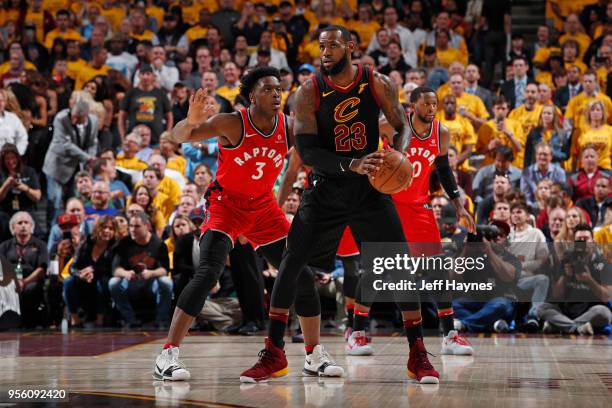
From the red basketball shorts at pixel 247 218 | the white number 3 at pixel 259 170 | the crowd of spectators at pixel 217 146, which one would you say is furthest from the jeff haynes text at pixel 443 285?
the white number 3 at pixel 259 170

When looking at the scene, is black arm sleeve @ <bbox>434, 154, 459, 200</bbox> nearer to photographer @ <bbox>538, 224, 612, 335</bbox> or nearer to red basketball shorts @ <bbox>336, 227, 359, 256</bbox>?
red basketball shorts @ <bbox>336, 227, 359, 256</bbox>

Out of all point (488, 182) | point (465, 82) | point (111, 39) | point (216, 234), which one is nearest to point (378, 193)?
point (216, 234)

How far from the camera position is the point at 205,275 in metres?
5.85

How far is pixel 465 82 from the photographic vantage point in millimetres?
13586

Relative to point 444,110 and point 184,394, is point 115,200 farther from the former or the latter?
point 184,394

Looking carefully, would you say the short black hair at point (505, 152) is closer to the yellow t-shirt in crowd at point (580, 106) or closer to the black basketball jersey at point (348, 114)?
the yellow t-shirt in crowd at point (580, 106)

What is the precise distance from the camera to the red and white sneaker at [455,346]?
732 cm

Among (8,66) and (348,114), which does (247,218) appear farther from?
(8,66)

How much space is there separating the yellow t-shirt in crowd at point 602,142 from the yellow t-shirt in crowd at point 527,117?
30.0 inches

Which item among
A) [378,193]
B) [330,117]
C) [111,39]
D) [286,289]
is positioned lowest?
[286,289]

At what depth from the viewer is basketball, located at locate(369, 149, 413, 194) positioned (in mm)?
5324

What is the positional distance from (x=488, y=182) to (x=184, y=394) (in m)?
7.23

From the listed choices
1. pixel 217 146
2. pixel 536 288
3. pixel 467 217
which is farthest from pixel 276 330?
pixel 217 146

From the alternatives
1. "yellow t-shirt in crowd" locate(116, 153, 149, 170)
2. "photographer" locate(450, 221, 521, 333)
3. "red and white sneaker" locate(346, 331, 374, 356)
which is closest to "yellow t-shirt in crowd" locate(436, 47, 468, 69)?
"yellow t-shirt in crowd" locate(116, 153, 149, 170)
